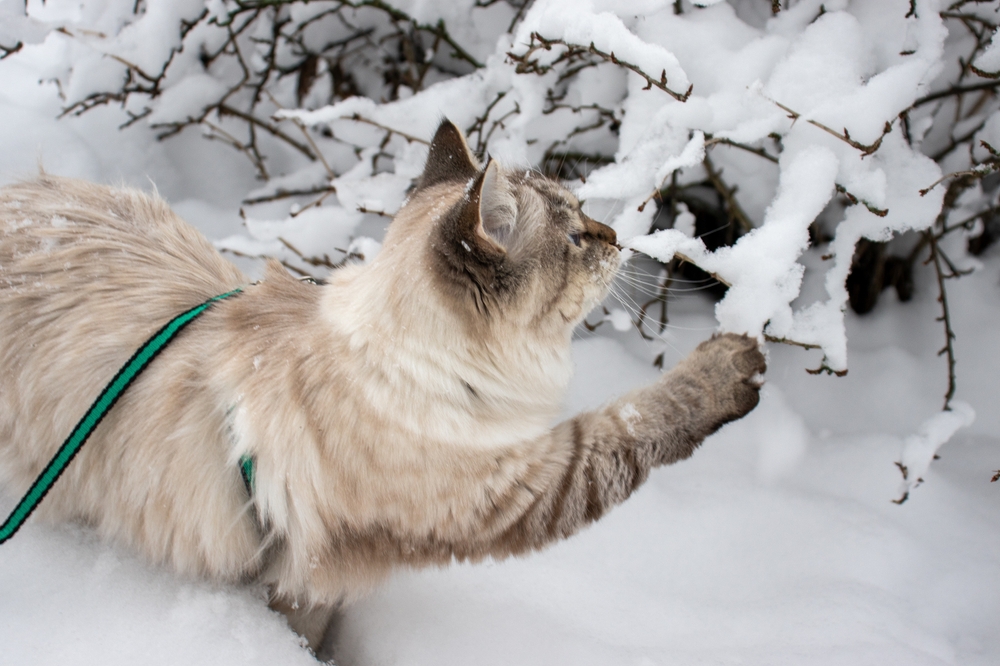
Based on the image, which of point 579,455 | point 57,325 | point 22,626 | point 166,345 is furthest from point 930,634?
point 57,325

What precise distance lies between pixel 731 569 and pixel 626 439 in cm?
65

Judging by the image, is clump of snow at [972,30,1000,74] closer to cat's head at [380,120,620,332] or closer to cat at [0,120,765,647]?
cat at [0,120,765,647]

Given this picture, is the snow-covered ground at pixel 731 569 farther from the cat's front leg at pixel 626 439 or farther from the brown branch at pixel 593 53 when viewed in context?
the brown branch at pixel 593 53

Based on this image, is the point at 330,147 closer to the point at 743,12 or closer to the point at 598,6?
the point at 598,6

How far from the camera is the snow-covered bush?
1666 mm

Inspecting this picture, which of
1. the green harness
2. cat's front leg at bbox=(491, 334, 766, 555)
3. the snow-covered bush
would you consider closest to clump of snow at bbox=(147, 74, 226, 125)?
the snow-covered bush

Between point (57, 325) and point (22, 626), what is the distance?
72 centimetres

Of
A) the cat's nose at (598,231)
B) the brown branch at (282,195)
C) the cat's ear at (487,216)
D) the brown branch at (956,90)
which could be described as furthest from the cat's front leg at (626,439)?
the brown branch at (282,195)

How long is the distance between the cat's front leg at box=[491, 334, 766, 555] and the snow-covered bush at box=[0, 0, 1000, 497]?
0.15 meters

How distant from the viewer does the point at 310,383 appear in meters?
1.46

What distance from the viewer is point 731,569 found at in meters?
1.91

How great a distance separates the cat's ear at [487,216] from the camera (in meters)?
1.26

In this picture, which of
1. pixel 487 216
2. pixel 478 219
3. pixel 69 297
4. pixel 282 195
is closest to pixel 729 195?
pixel 487 216

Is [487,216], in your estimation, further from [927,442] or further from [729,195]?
[927,442]
